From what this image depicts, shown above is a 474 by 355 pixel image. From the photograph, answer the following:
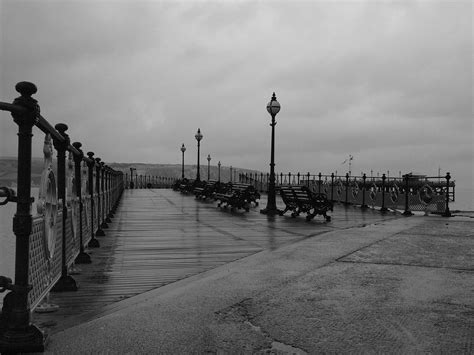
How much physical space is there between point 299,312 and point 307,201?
431 inches

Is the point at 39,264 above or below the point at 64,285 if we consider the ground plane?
above

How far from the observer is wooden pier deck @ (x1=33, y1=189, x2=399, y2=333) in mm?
4930

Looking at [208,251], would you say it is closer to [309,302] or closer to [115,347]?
[309,302]

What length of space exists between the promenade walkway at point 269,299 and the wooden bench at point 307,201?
541 centimetres

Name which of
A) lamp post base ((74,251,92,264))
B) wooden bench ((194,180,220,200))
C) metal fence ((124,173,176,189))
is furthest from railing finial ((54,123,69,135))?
metal fence ((124,173,176,189))

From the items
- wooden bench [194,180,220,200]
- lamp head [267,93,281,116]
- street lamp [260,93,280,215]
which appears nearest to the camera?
street lamp [260,93,280,215]

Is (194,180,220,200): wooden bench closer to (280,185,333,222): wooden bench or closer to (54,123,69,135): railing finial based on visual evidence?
(280,185,333,222): wooden bench

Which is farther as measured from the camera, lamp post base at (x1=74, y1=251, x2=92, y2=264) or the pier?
lamp post base at (x1=74, y1=251, x2=92, y2=264)

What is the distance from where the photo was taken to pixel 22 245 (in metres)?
3.25

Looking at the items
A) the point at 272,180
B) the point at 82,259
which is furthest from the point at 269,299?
the point at 272,180

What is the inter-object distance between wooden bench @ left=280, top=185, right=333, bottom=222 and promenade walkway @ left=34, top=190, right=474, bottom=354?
5.41 metres

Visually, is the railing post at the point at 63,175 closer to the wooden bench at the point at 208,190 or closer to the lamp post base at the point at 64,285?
the lamp post base at the point at 64,285

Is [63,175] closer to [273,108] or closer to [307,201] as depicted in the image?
[307,201]

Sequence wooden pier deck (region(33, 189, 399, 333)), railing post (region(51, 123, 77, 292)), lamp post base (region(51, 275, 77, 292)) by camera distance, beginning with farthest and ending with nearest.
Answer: lamp post base (region(51, 275, 77, 292)) < wooden pier deck (region(33, 189, 399, 333)) < railing post (region(51, 123, 77, 292))
